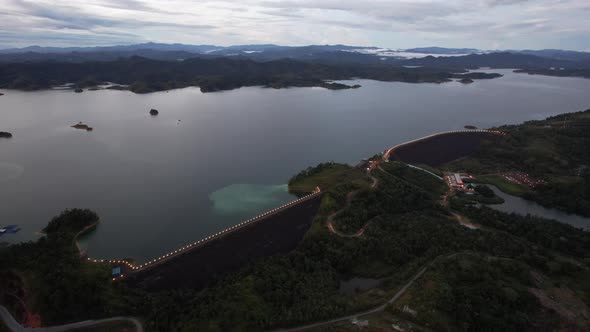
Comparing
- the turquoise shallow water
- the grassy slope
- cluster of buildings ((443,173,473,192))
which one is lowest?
the turquoise shallow water

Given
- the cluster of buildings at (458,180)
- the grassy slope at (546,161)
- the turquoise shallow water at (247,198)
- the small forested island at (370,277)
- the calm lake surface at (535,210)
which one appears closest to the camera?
the small forested island at (370,277)

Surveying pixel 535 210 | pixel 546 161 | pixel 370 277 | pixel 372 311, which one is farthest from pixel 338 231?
pixel 546 161

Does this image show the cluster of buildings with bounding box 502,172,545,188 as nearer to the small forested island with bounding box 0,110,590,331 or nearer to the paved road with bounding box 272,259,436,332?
the small forested island with bounding box 0,110,590,331

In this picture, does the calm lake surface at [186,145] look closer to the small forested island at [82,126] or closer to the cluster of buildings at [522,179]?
the small forested island at [82,126]

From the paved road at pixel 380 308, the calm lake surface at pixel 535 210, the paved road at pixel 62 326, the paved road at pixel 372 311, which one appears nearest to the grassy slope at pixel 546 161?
the calm lake surface at pixel 535 210

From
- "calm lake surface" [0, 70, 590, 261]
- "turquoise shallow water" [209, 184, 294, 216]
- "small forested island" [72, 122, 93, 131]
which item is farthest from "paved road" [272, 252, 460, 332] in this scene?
"small forested island" [72, 122, 93, 131]

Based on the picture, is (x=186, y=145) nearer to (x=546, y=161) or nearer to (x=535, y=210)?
(x=535, y=210)
